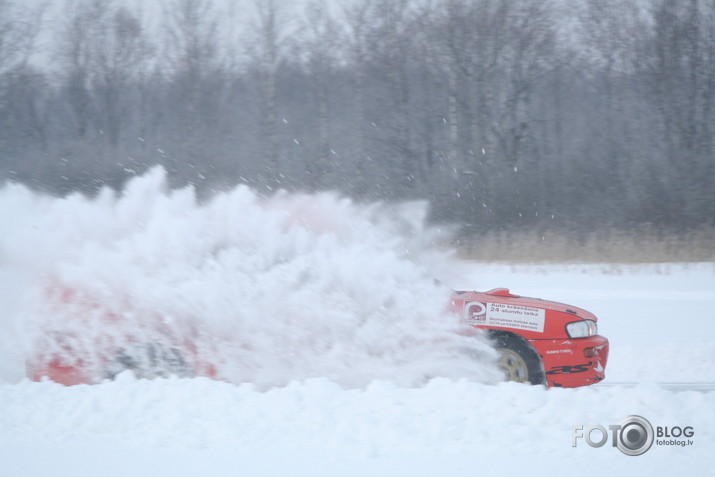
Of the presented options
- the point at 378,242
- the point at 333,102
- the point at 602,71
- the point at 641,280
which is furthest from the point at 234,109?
the point at 378,242

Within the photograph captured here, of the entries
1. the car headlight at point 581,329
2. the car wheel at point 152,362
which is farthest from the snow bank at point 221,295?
the car headlight at point 581,329

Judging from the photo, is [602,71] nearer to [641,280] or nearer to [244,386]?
[641,280]

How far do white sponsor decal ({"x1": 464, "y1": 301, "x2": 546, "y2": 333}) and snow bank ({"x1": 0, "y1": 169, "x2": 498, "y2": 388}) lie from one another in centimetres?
18

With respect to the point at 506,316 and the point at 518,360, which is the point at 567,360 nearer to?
the point at 518,360

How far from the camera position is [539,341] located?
5.94 metres

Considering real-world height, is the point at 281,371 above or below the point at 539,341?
below

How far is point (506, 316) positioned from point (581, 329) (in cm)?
68

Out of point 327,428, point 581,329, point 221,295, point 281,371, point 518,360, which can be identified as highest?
point 221,295

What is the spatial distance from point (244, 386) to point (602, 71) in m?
25.4

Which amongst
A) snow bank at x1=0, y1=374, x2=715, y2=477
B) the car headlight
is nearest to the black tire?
the car headlight

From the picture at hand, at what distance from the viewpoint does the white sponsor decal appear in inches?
235

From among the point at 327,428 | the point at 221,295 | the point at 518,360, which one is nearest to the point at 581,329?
the point at 518,360

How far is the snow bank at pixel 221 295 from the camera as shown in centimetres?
573

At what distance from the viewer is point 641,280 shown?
50.0ft
